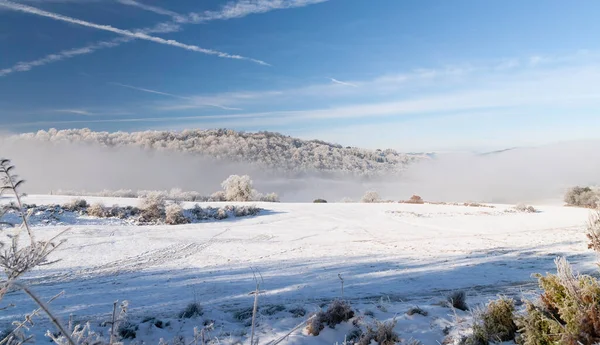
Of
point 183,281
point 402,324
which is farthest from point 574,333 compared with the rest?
point 183,281

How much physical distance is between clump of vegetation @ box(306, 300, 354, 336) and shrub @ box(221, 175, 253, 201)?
20.8m

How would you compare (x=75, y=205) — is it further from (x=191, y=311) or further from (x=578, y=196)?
(x=578, y=196)

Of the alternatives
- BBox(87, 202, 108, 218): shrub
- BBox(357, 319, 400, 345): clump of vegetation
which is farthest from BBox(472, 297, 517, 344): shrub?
BBox(87, 202, 108, 218): shrub

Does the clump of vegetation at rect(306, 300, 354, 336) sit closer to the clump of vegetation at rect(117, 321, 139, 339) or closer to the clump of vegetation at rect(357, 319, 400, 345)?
the clump of vegetation at rect(357, 319, 400, 345)

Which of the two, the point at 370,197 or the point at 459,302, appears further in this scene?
the point at 370,197

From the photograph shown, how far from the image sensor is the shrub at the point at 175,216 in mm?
16672

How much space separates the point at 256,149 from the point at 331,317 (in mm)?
51622

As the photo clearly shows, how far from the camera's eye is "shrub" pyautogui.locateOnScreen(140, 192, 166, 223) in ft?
55.3

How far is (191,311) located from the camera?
21.1ft

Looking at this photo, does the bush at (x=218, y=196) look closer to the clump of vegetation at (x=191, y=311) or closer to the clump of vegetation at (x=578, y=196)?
the clump of vegetation at (x=191, y=311)

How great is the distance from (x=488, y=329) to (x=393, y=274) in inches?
178

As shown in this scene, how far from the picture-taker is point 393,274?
9117mm

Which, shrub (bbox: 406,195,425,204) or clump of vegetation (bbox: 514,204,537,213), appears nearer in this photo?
clump of vegetation (bbox: 514,204,537,213)

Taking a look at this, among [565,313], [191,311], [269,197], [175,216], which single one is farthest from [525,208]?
[191,311]
